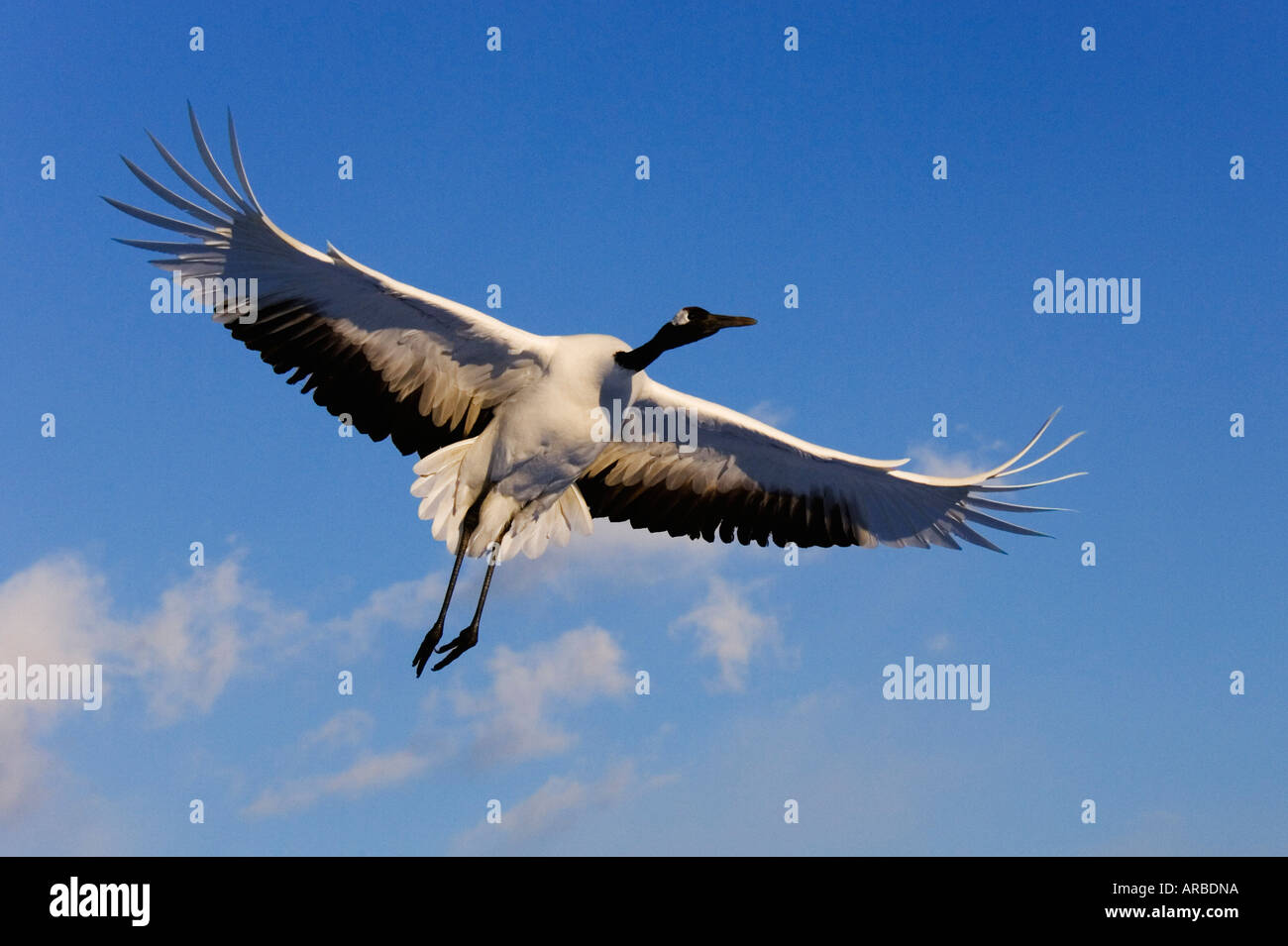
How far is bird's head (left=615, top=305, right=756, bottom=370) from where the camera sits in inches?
420

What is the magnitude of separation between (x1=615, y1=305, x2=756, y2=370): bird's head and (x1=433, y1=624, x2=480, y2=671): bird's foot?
114 inches

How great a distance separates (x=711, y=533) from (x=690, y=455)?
0.89m

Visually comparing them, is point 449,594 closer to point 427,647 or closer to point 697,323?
point 427,647

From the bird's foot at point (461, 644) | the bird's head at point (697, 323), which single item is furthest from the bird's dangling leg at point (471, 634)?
the bird's head at point (697, 323)

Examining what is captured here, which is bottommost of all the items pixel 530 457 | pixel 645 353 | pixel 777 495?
pixel 777 495

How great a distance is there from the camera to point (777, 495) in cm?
1206

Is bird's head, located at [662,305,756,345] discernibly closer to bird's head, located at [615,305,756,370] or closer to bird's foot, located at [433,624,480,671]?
bird's head, located at [615,305,756,370]

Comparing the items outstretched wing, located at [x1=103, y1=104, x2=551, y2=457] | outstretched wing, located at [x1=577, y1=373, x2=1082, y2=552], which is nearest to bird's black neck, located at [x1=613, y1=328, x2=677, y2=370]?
outstretched wing, located at [x1=103, y1=104, x2=551, y2=457]

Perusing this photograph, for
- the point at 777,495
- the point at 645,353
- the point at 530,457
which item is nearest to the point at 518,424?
the point at 530,457

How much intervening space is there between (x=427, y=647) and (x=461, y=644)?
41cm

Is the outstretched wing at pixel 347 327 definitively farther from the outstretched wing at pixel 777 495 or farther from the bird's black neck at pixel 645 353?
the outstretched wing at pixel 777 495

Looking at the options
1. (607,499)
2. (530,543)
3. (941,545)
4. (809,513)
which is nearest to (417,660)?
(530,543)

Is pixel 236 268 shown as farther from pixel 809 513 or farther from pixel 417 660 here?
pixel 809 513

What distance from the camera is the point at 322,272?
384 inches
